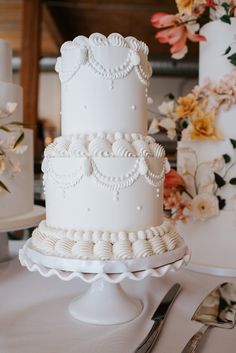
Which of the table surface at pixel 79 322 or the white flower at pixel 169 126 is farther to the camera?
the white flower at pixel 169 126

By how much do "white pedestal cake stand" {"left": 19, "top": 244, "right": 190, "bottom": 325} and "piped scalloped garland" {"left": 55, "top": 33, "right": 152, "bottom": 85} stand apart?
1.53ft

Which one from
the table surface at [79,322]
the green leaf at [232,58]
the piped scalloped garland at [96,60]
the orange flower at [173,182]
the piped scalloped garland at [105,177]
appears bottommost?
the table surface at [79,322]

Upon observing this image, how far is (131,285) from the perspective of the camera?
108 centimetres

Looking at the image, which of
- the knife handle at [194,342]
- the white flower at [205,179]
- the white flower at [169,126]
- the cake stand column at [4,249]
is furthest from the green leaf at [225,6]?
the cake stand column at [4,249]

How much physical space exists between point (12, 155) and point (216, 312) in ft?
2.65

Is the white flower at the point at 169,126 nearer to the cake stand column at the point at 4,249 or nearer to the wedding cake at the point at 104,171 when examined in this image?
the wedding cake at the point at 104,171

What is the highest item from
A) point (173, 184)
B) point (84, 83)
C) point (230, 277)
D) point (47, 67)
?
point (47, 67)

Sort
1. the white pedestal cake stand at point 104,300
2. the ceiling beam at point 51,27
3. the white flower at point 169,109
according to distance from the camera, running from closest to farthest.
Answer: the white pedestal cake stand at point 104,300
the white flower at point 169,109
the ceiling beam at point 51,27

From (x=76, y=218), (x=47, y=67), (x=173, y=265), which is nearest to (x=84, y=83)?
(x=76, y=218)

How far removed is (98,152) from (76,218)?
169 mm

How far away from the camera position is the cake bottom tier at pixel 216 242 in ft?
3.95

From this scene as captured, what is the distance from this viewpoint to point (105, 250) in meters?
0.78

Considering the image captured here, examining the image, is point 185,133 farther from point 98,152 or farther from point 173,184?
point 98,152

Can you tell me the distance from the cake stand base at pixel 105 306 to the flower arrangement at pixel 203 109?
23.3 inches
